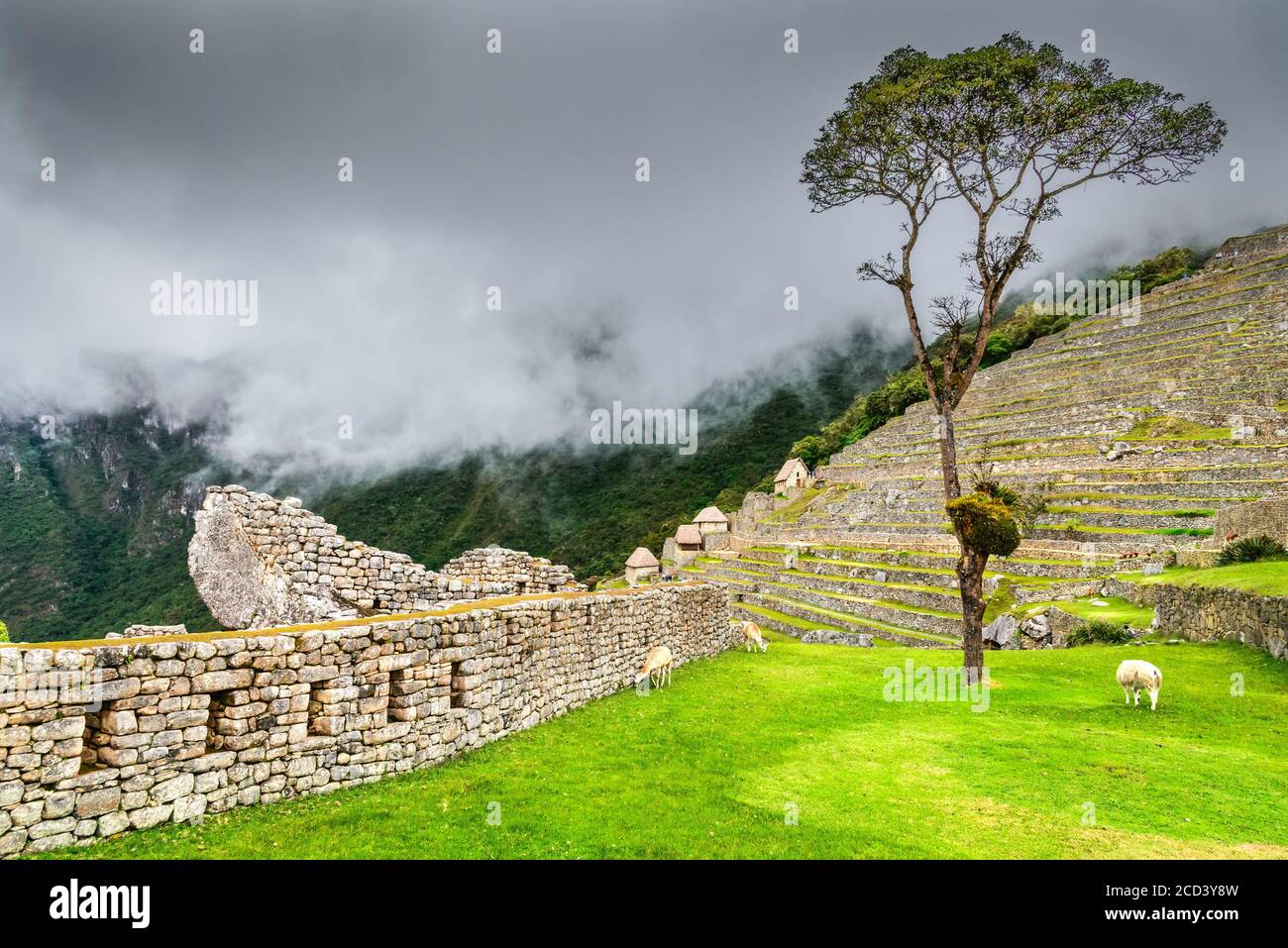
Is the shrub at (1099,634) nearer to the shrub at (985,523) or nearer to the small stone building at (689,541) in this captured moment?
the shrub at (985,523)

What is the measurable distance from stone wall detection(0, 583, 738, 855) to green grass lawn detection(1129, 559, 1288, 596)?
13035mm

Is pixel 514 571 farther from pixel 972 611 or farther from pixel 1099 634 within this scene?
pixel 1099 634

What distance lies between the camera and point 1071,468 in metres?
27.9

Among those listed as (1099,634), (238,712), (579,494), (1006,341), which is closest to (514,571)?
(238,712)

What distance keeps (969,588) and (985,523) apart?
4.29ft

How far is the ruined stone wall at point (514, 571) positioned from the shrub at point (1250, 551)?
1589 centimetres

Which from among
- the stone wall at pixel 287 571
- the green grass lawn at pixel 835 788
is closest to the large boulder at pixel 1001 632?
the green grass lawn at pixel 835 788

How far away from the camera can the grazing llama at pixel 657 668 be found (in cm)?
1105

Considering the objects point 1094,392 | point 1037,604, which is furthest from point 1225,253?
point 1037,604

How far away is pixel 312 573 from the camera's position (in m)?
9.41

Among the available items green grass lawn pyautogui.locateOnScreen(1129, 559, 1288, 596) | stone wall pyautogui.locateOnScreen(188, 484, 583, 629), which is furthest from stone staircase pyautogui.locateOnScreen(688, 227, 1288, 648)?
stone wall pyautogui.locateOnScreen(188, 484, 583, 629)

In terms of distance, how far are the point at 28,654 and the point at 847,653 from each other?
14920 mm

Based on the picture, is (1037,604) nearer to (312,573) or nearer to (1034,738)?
(1034,738)
